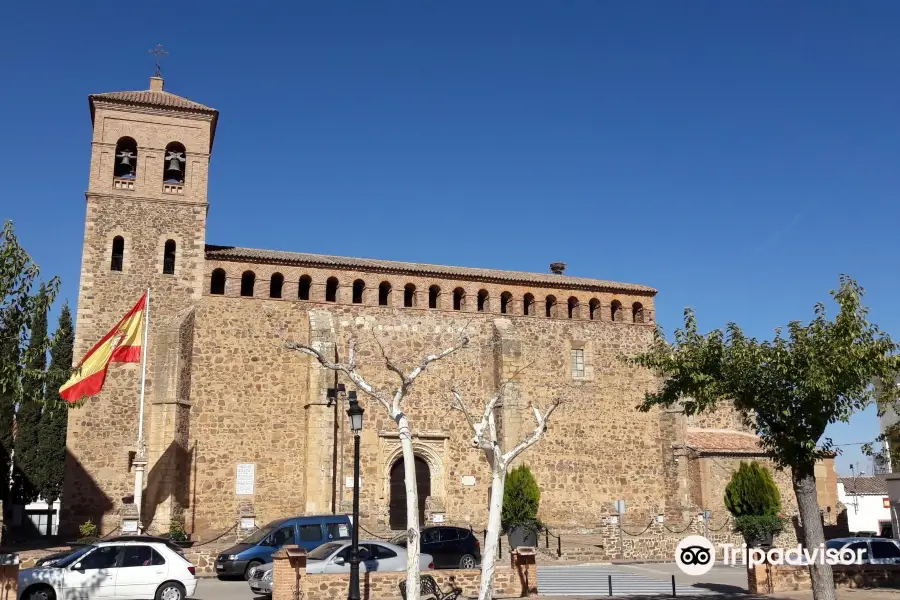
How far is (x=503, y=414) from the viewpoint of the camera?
28.4 metres

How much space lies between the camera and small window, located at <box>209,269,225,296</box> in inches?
1078

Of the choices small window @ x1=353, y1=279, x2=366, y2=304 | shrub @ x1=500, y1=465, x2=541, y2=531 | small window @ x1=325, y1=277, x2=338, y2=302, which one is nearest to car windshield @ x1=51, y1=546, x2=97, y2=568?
shrub @ x1=500, y1=465, x2=541, y2=531

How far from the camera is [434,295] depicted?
30.1 m

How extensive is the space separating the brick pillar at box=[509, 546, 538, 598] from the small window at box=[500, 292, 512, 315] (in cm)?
1506

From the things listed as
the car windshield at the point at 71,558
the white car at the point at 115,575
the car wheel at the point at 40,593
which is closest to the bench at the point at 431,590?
the white car at the point at 115,575

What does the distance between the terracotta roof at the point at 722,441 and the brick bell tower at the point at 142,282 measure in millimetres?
18818

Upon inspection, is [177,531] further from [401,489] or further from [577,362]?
[577,362]

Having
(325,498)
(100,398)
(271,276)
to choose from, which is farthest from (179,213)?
(325,498)

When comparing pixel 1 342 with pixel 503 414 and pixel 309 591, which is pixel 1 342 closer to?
pixel 309 591

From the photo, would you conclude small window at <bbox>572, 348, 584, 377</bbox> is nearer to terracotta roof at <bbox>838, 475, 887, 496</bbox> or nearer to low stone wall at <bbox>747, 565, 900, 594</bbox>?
low stone wall at <bbox>747, 565, 900, 594</bbox>

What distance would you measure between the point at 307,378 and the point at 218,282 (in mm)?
4534

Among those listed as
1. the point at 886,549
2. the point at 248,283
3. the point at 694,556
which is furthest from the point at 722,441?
the point at 248,283

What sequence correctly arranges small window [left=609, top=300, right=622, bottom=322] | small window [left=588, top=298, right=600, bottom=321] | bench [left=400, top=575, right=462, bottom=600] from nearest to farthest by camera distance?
bench [left=400, top=575, right=462, bottom=600] → small window [left=588, top=298, right=600, bottom=321] → small window [left=609, top=300, right=622, bottom=322]

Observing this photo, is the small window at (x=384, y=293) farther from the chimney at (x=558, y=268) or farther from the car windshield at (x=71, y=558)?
the car windshield at (x=71, y=558)
